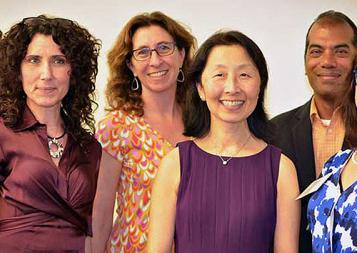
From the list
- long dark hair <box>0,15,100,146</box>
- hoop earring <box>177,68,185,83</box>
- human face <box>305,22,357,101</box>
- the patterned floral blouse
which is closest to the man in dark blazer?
human face <box>305,22,357,101</box>

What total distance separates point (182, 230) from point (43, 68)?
75 centimetres

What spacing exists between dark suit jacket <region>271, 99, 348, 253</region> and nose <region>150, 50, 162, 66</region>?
0.57 metres

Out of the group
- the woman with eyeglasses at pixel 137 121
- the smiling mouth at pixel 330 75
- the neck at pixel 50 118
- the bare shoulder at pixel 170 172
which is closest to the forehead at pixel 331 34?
the smiling mouth at pixel 330 75

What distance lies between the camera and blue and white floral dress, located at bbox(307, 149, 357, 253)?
6.15ft

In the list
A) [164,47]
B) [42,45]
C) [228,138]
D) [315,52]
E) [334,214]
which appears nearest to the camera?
[334,214]

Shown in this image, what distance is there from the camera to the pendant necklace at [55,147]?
230cm

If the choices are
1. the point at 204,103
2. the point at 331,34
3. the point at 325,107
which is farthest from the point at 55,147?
the point at 331,34

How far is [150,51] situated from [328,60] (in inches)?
33.6

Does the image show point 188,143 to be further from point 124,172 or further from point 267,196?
point 124,172

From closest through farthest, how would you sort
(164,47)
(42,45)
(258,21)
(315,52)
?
(42,45) → (164,47) → (315,52) → (258,21)

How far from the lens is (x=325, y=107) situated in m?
2.97

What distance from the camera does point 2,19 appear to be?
399 cm

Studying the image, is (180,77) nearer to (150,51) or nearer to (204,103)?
(150,51)

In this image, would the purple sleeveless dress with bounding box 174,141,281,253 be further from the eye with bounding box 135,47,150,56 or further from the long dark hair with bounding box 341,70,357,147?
the eye with bounding box 135,47,150,56
